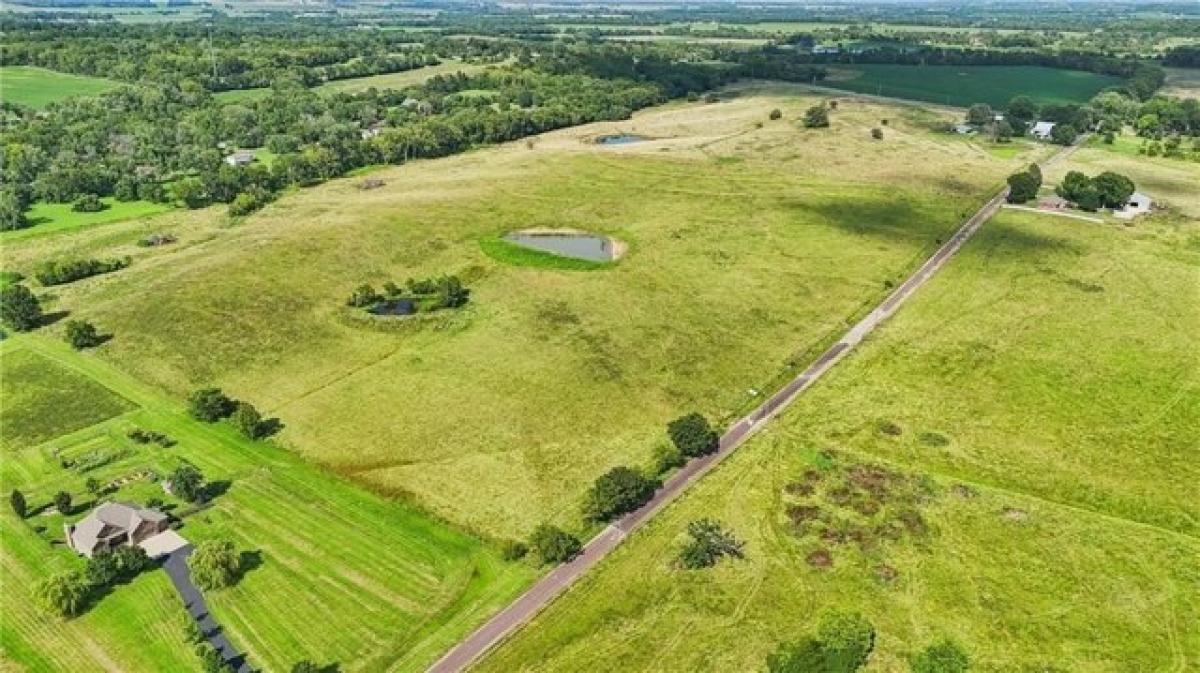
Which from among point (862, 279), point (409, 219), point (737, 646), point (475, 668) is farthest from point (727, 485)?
point (409, 219)

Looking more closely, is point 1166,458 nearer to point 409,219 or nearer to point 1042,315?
point 1042,315

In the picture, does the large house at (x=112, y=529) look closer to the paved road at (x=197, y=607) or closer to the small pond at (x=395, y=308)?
the paved road at (x=197, y=607)

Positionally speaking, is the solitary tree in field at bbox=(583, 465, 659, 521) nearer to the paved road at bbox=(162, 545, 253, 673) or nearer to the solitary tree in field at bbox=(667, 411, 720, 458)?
the solitary tree in field at bbox=(667, 411, 720, 458)

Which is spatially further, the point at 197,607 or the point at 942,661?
the point at 197,607

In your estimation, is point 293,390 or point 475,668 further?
point 293,390

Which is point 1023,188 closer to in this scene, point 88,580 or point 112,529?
point 112,529

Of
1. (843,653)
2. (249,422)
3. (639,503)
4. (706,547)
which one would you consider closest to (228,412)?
(249,422)
